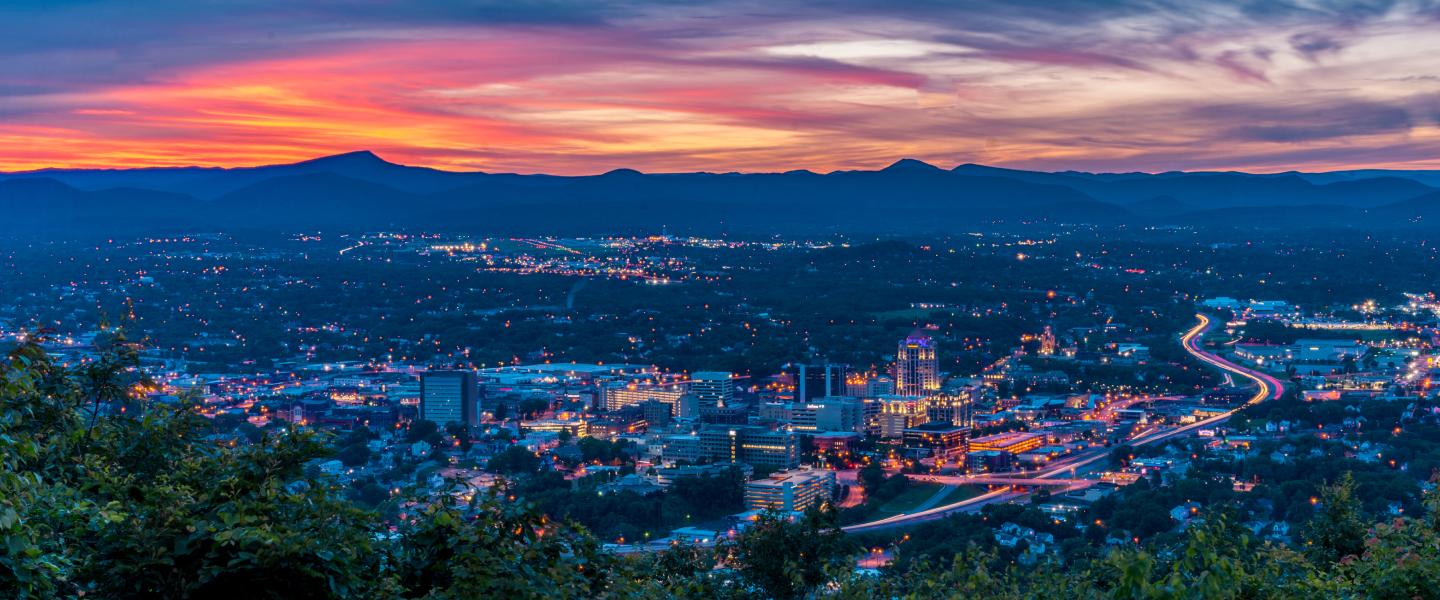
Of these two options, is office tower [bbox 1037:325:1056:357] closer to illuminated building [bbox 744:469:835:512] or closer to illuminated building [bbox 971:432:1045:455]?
illuminated building [bbox 971:432:1045:455]

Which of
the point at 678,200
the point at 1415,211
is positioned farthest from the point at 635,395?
the point at 1415,211

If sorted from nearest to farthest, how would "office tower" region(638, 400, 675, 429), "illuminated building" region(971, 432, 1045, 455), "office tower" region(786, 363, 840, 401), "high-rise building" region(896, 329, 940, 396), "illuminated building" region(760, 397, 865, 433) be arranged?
1. "illuminated building" region(971, 432, 1045, 455)
2. "illuminated building" region(760, 397, 865, 433)
3. "office tower" region(638, 400, 675, 429)
4. "office tower" region(786, 363, 840, 401)
5. "high-rise building" region(896, 329, 940, 396)

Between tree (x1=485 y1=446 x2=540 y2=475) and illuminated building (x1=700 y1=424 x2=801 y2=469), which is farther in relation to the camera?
illuminated building (x1=700 y1=424 x2=801 y2=469)

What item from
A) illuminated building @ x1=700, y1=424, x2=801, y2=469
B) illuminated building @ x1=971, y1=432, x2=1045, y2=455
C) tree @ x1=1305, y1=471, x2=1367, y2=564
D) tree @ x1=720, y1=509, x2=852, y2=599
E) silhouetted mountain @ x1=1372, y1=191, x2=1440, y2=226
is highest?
silhouetted mountain @ x1=1372, y1=191, x2=1440, y2=226

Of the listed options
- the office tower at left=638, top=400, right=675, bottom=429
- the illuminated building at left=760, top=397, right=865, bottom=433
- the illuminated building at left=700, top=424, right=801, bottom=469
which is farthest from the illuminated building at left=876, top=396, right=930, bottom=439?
the office tower at left=638, top=400, right=675, bottom=429

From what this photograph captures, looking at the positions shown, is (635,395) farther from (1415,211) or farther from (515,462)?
(1415,211)

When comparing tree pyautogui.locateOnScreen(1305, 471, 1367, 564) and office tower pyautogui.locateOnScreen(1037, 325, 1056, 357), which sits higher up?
tree pyautogui.locateOnScreen(1305, 471, 1367, 564)
